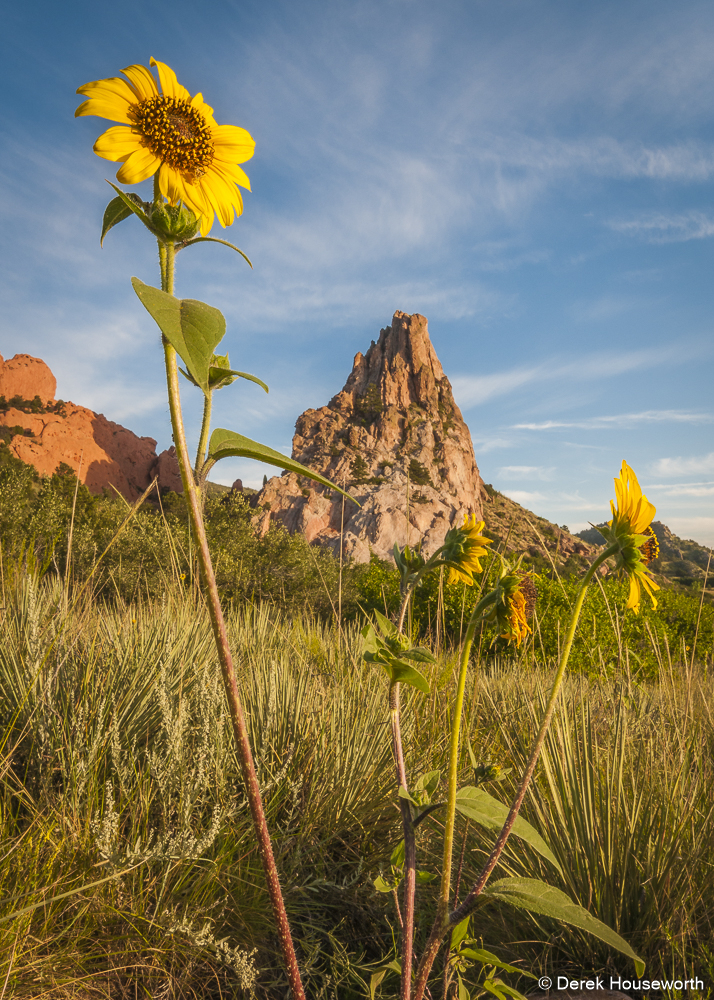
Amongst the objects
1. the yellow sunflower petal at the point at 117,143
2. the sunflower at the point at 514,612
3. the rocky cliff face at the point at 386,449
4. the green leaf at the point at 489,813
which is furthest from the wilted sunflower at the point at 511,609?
the rocky cliff face at the point at 386,449

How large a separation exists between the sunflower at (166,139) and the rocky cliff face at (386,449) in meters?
37.4


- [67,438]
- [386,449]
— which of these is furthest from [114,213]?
[386,449]

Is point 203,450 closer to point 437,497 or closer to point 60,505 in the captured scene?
point 60,505

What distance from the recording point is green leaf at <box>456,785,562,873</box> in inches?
29.2

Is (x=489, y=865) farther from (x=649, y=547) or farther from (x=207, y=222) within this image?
(x=207, y=222)

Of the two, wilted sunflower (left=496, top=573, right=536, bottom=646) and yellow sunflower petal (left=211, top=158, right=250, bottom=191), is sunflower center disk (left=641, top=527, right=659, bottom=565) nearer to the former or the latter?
wilted sunflower (left=496, top=573, right=536, bottom=646)

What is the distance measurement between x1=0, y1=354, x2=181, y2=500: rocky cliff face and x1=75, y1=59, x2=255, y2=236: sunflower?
102 ft

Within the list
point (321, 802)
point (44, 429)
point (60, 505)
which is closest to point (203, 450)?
point (321, 802)

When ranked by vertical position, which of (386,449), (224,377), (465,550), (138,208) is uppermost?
(386,449)

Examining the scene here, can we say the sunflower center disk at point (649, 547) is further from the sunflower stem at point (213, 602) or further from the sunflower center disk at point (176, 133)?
the sunflower center disk at point (176, 133)

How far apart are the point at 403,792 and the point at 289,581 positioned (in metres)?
8.70

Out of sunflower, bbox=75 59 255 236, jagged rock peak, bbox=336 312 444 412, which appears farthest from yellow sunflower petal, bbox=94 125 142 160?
jagged rock peak, bbox=336 312 444 412

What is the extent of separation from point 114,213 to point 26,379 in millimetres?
43475

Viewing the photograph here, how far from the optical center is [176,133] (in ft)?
2.14
